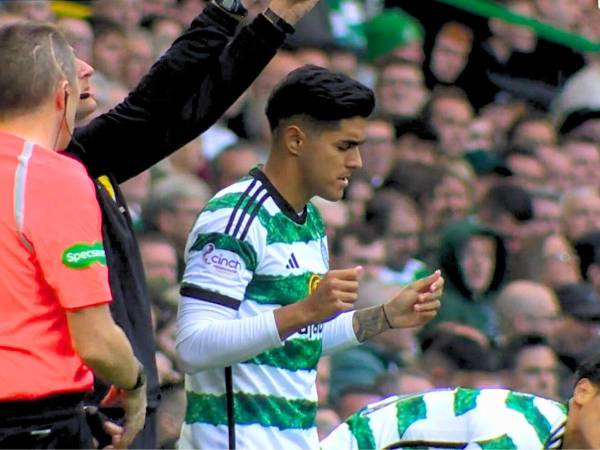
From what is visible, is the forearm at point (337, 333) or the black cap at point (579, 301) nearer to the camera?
the forearm at point (337, 333)

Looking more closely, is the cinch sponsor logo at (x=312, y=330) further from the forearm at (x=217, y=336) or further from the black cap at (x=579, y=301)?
the black cap at (x=579, y=301)

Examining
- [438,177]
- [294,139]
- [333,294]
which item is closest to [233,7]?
[294,139]

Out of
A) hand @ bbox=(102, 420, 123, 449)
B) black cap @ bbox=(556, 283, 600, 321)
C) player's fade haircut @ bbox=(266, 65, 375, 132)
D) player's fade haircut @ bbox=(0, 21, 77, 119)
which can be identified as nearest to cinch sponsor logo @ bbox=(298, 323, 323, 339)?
player's fade haircut @ bbox=(266, 65, 375, 132)

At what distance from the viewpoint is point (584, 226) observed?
434 inches

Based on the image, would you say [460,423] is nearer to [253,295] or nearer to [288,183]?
[253,295]

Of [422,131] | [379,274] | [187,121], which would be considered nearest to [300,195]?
[187,121]

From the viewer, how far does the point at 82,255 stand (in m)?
4.45

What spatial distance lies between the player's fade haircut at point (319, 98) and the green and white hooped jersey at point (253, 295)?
0.79 ft

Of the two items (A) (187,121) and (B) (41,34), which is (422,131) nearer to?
(A) (187,121)

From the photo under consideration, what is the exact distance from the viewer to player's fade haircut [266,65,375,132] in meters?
5.55

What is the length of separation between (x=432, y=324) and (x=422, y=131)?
201 centimetres

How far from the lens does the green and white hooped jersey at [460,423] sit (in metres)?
5.49

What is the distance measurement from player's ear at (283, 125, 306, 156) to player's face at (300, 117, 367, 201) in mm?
16

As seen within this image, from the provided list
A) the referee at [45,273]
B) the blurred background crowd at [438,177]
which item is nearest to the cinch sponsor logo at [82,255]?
the referee at [45,273]
